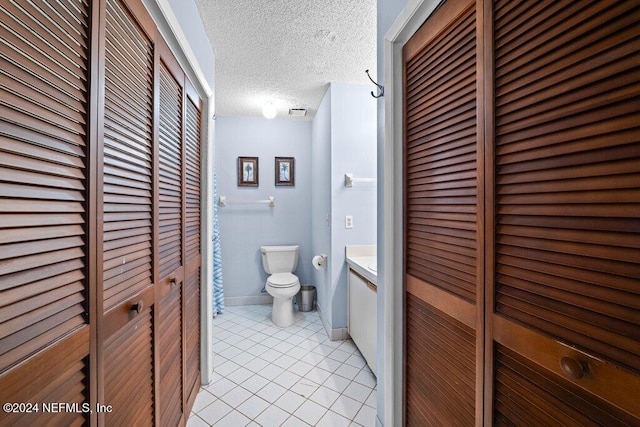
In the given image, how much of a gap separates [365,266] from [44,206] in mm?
1940

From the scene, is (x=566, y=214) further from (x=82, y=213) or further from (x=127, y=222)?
(x=127, y=222)

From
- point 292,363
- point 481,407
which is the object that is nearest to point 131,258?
point 481,407

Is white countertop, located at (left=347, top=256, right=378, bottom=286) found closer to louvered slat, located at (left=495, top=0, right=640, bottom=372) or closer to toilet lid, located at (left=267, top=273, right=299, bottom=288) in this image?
toilet lid, located at (left=267, top=273, right=299, bottom=288)

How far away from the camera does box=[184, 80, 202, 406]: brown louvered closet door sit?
1.64 meters

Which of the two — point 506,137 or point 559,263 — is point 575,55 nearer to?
point 506,137

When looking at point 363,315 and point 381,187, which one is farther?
point 363,315

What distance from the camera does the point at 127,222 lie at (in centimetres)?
95

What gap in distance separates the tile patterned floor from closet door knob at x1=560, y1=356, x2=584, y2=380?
1.42 meters

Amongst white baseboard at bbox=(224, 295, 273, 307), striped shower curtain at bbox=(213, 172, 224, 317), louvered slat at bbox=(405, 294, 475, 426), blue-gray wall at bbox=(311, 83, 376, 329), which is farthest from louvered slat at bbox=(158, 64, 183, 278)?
white baseboard at bbox=(224, 295, 273, 307)

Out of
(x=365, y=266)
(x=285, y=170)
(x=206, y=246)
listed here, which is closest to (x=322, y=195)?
(x=285, y=170)

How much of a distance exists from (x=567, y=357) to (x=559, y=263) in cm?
18

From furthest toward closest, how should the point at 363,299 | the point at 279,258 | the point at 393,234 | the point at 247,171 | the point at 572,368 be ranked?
the point at 247,171 → the point at 279,258 → the point at 363,299 → the point at 393,234 → the point at 572,368

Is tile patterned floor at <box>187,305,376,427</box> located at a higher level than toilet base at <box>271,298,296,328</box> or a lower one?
lower

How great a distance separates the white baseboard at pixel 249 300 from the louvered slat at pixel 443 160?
111 inches
